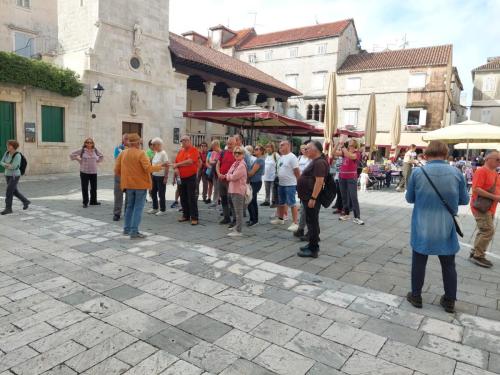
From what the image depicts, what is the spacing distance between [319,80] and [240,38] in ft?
33.9

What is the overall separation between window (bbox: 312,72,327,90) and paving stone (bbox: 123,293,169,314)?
1283 inches

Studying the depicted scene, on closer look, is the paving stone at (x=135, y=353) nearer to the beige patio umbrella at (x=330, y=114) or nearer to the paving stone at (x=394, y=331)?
the paving stone at (x=394, y=331)

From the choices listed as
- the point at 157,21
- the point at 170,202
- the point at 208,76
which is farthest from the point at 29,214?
the point at 208,76

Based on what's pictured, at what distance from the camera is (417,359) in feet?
9.07

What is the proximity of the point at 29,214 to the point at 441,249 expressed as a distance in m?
7.31

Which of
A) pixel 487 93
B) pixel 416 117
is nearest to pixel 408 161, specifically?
pixel 416 117

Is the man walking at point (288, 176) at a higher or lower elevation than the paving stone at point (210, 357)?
higher

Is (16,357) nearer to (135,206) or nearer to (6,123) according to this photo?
(135,206)

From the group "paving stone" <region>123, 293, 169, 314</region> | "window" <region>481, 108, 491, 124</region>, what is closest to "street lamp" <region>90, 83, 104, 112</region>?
"paving stone" <region>123, 293, 169, 314</region>

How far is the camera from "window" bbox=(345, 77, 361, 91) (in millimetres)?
33125

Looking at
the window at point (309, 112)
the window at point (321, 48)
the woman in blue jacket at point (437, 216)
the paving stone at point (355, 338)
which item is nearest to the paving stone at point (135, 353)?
the paving stone at point (355, 338)

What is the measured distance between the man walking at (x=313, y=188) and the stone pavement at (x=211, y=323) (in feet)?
2.33

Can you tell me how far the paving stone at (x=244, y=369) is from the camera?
257cm

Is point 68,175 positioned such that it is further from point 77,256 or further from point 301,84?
point 301,84
